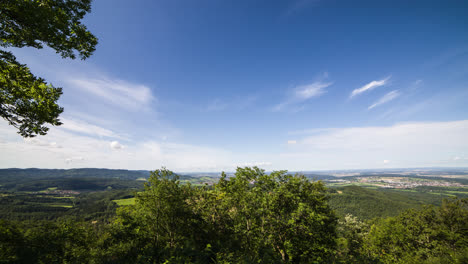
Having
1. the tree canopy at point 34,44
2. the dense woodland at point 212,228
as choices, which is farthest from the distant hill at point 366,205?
the tree canopy at point 34,44

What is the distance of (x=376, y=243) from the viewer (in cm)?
3241

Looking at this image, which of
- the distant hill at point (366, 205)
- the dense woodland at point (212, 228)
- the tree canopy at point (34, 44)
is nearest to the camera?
the tree canopy at point (34, 44)

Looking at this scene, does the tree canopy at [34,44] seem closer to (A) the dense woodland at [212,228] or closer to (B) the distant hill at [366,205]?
(A) the dense woodland at [212,228]

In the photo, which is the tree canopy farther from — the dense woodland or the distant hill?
the distant hill

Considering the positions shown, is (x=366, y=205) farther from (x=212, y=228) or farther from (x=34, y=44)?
(x=34, y=44)

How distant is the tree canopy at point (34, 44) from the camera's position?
296 inches

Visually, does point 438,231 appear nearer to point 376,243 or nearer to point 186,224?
point 376,243

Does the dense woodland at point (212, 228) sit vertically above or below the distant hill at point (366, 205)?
above

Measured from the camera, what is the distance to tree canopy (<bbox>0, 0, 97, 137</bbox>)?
7.52 metres

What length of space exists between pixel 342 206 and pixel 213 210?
629 feet

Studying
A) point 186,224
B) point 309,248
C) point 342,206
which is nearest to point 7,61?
point 186,224

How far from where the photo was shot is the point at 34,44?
28.9 feet

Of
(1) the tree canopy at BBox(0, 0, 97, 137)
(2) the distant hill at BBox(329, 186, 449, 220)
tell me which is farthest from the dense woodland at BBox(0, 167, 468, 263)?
(2) the distant hill at BBox(329, 186, 449, 220)

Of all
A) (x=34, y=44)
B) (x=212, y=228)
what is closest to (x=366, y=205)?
(x=212, y=228)
